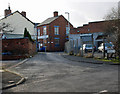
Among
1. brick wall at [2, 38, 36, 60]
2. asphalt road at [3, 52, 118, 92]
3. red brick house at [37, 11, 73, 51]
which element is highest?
red brick house at [37, 11, 73, 51]

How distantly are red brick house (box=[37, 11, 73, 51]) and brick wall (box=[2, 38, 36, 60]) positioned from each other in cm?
2277

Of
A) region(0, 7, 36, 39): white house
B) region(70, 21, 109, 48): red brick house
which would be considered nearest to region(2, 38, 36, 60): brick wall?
region(70, 21, 109, 48): red brick house

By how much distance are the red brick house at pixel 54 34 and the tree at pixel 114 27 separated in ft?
98.4

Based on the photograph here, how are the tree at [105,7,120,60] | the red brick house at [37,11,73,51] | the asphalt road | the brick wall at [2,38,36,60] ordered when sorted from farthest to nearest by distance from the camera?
1. the red brick house at [37,11,73,51]
2. the brick wall at [2,38,36,60]
3. the tree at [105,7,120,60]
4. the asphalt road

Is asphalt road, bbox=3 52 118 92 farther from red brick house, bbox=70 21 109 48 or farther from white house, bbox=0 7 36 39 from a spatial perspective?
white house, bbox=0 7 36 39

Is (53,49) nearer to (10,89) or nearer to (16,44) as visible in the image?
(16,44)

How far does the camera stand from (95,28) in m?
43.7

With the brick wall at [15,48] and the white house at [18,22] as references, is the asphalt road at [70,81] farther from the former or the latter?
the white house at [18,22]

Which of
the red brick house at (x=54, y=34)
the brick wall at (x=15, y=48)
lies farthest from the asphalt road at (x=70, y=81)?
the red brick house at (x=54, y=34)

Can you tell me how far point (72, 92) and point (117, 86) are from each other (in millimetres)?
1907

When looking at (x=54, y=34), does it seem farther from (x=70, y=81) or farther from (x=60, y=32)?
(x=70, y=81)

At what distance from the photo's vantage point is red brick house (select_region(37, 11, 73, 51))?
4709 cm

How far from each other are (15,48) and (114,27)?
41.6ft

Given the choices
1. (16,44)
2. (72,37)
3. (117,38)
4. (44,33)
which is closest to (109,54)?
(117,38)
